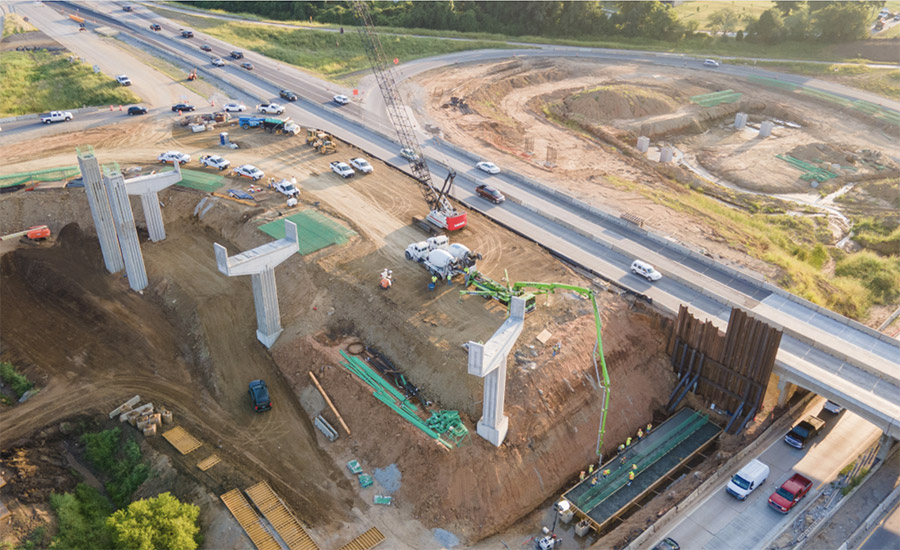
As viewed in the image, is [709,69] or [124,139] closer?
[124,139]

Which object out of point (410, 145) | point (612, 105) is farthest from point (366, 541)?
point (612, 105)

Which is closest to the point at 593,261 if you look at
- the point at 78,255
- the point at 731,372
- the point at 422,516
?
the point at 731,372

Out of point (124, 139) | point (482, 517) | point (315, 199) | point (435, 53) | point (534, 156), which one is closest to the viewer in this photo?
point (482, 517)

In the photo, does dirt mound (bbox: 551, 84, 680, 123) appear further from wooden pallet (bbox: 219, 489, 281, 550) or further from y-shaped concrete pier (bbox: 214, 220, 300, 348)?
wooden pallet (bbox: 219, 489, 281, 550)

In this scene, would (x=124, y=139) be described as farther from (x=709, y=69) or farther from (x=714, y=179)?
(x=709, y=69)

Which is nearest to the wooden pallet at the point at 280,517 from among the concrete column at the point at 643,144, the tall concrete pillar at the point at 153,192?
the tall concrete pillar at the point at 153,192

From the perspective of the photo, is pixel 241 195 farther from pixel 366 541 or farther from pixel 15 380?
pixel 366 541

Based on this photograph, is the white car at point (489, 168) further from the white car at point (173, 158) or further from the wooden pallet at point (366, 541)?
the wooden pallet at point (366, 541)
